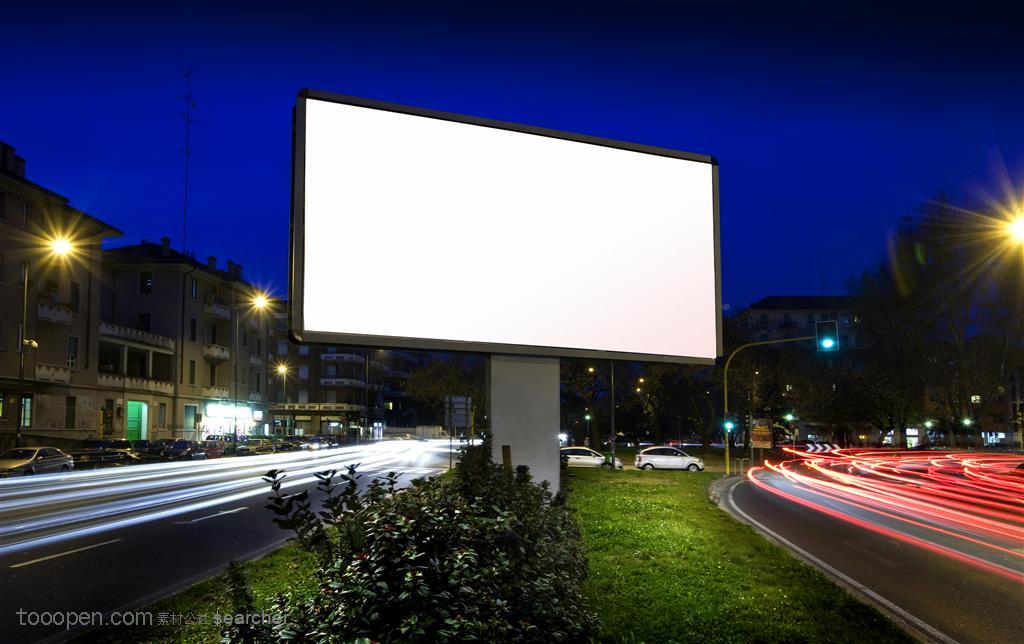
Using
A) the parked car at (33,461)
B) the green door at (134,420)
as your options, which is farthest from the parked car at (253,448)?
the parked car at (33,461)

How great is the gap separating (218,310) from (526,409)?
6593 cm

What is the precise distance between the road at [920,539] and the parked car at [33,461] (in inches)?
1032

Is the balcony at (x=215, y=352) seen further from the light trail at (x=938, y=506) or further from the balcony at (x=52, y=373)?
the light trail at (x=938, y=506)

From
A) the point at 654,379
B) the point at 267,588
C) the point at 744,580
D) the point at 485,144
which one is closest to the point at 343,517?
the point at 485,144

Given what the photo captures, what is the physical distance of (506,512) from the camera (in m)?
4.50

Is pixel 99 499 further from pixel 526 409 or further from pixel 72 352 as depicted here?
pixel 72 352

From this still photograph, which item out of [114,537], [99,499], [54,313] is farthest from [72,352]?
[114,537]

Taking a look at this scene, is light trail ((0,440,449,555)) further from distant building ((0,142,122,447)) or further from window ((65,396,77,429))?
window ((65,396,77,429))

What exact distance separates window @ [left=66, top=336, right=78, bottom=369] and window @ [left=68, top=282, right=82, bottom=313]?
1936 mm

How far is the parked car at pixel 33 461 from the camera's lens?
27580mm

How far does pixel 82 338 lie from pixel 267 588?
45727mm

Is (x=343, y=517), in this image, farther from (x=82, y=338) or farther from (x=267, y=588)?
(x=82, y=338)

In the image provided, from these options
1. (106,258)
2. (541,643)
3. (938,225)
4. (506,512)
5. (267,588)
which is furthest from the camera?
(106,258)

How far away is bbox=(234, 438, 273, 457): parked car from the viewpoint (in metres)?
46.8
